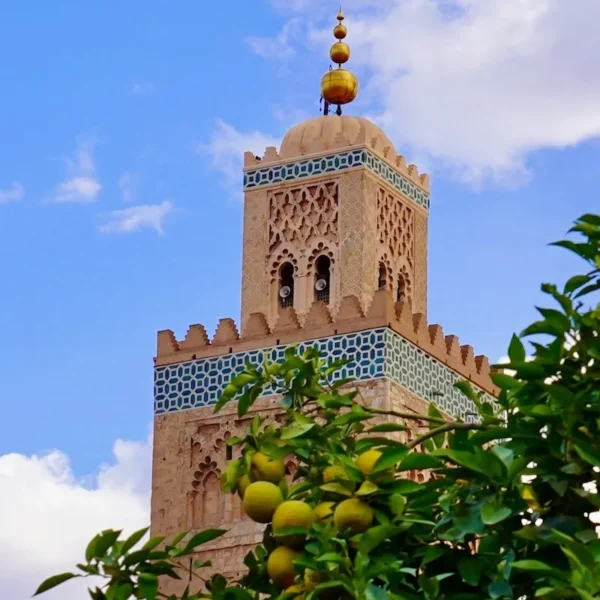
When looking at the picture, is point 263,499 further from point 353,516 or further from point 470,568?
point 470,568

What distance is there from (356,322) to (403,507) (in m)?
12.2

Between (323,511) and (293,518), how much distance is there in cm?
9

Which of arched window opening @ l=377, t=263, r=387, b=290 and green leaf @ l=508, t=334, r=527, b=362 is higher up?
arched window opening @ l=377, t=263, r=387, b=290

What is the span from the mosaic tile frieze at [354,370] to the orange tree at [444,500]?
1169 cm

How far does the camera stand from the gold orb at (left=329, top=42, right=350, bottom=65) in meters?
19.2

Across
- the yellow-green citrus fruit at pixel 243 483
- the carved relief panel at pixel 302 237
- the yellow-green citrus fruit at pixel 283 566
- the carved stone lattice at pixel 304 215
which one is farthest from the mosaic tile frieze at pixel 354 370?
the yellow-green citrus fruit at pixel 283 566

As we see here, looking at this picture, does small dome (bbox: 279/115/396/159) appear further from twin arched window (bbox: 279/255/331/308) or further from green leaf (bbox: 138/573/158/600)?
green leaf (bbox: 138/573/158/600)

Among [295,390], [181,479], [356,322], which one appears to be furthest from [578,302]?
[181,479]

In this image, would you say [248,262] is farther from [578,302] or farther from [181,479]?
[578,302]

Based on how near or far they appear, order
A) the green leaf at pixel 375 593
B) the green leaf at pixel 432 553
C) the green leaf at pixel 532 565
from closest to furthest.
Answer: the green leaf at pixel 532 565 < the green leaf at pixel 375 593 < the green leaf at pixel 432 553

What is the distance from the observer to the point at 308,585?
4941 millimetres

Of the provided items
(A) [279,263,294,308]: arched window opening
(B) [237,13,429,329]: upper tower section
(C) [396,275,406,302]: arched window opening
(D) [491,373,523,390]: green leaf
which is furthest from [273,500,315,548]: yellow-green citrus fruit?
(C) [396,275,406,302]: arched window opening

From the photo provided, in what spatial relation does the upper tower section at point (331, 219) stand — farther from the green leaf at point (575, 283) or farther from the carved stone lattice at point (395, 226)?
the green leaf at point (575, 283)

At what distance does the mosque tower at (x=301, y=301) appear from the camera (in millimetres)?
17672
